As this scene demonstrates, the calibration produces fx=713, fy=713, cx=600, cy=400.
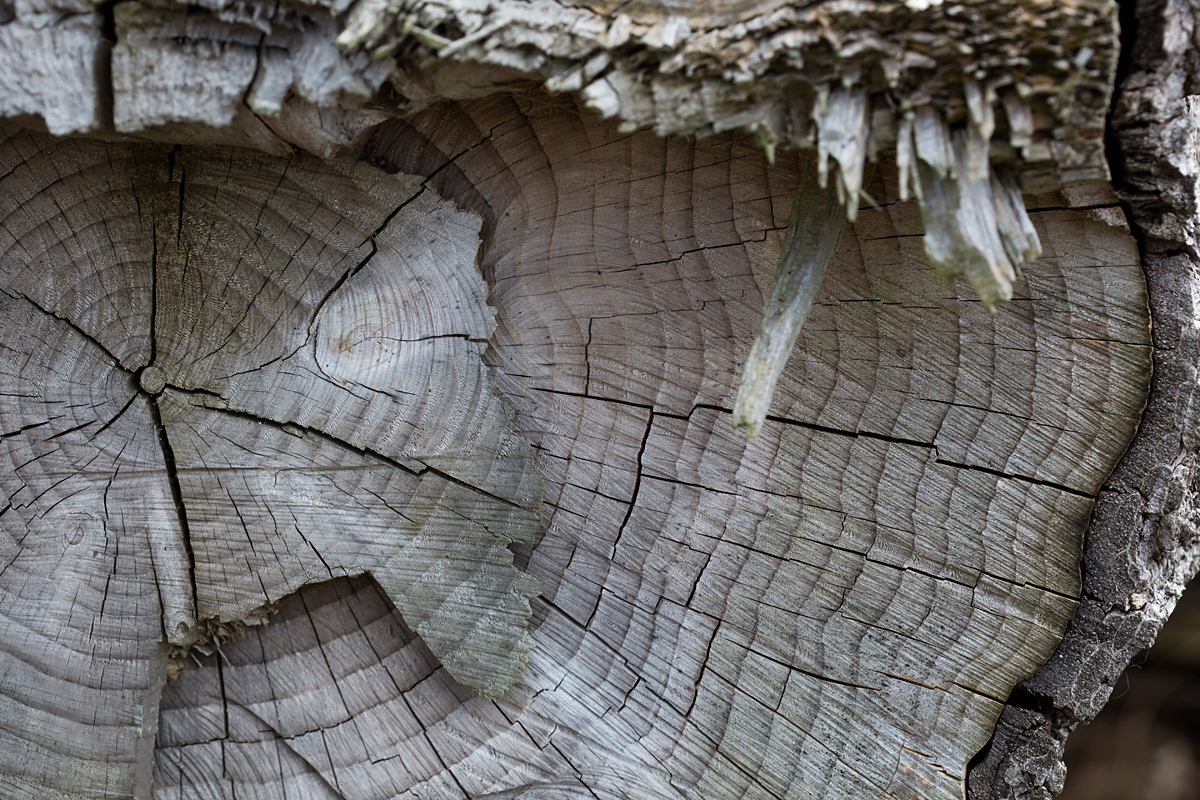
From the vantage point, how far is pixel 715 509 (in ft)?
4.33

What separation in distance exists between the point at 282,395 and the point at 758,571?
949mm

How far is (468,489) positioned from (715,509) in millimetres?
472

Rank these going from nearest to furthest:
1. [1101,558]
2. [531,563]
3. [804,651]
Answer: [1101,558] → [804,651] → [531,563]

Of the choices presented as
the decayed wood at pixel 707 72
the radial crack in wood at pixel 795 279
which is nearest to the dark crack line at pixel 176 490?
the decayed wood at pixel 707 72

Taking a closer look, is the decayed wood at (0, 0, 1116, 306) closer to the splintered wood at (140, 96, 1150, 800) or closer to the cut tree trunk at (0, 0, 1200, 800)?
the cut tree trunk at (0, 0, 1200, 800)

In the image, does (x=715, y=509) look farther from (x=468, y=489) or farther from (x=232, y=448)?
(x=232, y=448)

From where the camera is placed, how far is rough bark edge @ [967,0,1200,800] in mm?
951

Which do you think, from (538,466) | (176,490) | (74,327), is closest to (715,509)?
(538,466)

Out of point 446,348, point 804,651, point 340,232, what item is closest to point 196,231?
point 340,232

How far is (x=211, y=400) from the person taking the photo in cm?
135

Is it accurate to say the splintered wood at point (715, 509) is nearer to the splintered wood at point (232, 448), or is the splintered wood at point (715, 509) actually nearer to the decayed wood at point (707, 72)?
the splintered wood at point (232, 448)

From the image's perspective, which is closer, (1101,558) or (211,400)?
(1101,558)

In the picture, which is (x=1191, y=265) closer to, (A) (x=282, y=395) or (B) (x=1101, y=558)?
(B) (x=1101, y=558)

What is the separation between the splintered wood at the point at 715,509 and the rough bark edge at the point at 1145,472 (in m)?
0.03
